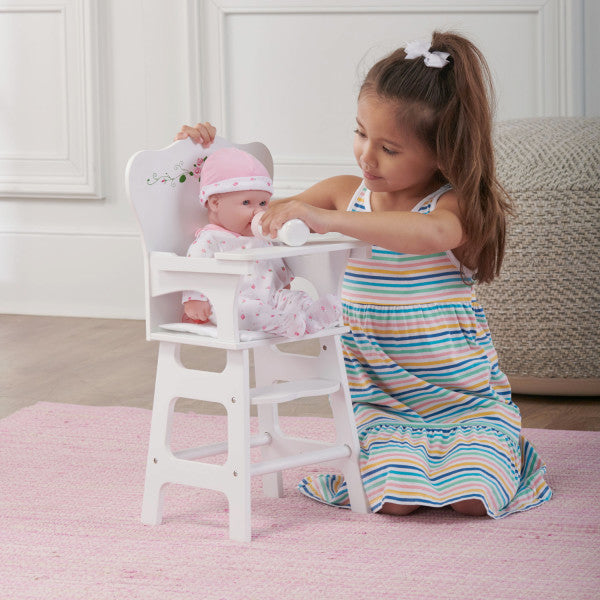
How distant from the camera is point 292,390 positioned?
1.36 meters

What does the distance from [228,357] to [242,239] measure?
0.53ft

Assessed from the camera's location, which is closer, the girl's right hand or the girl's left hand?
the girl's left hand

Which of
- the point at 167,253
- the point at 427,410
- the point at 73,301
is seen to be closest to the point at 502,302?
the point at 427,410

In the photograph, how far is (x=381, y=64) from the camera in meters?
1.47

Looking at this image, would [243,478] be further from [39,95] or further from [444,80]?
[39,95]

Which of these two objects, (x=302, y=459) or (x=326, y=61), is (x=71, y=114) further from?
(x=302, y=459)

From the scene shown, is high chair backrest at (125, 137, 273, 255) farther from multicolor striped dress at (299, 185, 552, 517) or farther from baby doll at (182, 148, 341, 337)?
multicolor striped dress at (299, 185, 552, 517)

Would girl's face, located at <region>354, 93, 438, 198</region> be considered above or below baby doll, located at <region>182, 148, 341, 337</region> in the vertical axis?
above

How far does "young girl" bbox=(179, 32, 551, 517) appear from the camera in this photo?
140 cm

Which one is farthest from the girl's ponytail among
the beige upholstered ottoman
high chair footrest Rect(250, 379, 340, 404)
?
the beige upholstered ottoman

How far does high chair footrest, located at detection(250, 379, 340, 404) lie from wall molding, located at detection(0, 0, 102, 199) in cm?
171

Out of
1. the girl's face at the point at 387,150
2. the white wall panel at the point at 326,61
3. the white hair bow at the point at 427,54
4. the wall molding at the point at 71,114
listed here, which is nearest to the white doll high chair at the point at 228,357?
the girl's face at the point at 387,150

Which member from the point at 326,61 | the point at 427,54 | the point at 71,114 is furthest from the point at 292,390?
the point at 71,114

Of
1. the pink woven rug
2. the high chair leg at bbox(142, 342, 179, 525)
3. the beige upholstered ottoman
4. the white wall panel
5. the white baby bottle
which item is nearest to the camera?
the pink woven rug
